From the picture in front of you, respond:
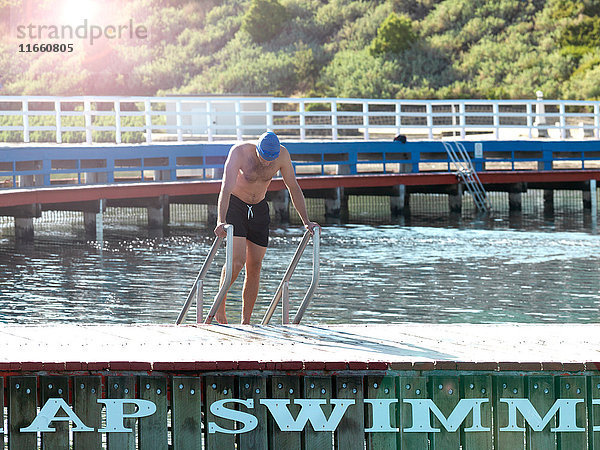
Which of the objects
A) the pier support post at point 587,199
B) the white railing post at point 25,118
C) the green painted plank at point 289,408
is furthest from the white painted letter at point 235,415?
the pier support post at point 587,199

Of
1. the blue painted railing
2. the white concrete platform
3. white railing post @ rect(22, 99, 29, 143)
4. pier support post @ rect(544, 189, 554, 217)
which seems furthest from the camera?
pier support post @ rect(544, 189, 554, 217)

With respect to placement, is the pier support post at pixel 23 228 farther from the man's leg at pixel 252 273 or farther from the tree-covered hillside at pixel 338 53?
the tree-covered hillside at pixel 338 53

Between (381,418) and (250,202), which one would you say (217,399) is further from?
(250,202)

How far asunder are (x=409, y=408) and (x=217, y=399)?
1.02 m

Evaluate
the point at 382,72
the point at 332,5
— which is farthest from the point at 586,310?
the point at 332,5

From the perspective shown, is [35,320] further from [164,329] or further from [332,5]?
[332,5]

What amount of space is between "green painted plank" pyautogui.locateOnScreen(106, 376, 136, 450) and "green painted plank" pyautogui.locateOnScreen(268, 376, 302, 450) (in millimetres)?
737

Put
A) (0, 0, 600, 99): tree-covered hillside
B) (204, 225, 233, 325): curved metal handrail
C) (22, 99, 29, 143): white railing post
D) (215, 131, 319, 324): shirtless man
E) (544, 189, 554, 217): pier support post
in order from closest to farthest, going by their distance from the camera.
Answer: (204, 225, 233, 325): curved metal handrail < (215, 131, 319, 324): shirtless man < (22, 99, 29, 143): white railing post < (544, 189, 554, 217): pier support post < (0, 0, 600, 99): tree-covered hillside

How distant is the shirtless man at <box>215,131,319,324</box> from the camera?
28.1ft

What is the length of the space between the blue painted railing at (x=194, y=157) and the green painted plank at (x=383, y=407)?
1682 cm

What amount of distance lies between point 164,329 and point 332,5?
6561 centimetres

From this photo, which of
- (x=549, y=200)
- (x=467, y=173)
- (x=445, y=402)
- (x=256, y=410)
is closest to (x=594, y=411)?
(x=445, y=402)

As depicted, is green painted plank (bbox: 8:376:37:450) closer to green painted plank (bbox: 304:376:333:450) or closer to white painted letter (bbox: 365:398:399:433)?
green painted plank (bbox: 304:376:333:450)

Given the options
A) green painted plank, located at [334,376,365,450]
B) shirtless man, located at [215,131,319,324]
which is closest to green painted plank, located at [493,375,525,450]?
green painted plank, located at [334,376,365,450]
